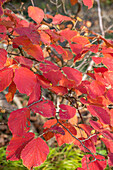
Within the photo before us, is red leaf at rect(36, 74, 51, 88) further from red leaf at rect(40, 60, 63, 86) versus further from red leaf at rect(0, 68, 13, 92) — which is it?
red leaf at rect(0, 68, 13, 92)

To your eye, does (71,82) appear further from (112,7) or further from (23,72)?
(112,7)

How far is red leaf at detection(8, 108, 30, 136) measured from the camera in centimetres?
65

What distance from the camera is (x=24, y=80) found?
2.02ft

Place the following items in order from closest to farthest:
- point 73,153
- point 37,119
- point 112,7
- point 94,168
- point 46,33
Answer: point 94,168 → point 46,33 → point 73,153 → point 37,119 → point 112,7

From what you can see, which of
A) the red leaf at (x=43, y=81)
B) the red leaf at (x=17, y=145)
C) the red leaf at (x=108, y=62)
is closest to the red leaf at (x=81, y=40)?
the red leaf at (x=108, y=62)

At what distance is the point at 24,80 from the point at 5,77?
8cm

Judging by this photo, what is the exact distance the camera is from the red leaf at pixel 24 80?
1.96 feet

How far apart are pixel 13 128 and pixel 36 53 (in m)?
0.35

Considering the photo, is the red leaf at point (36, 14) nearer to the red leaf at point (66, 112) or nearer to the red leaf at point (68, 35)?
the red leaf at point (68, 35)

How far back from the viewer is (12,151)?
2.39 feet

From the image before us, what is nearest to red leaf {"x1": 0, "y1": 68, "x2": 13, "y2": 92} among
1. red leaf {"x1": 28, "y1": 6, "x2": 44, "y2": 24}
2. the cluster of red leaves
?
the cluster of red leaves

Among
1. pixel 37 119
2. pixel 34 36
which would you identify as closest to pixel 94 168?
pixel 34 36

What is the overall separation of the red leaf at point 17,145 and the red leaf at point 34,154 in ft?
0.28

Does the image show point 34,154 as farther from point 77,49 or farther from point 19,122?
point 77,49
